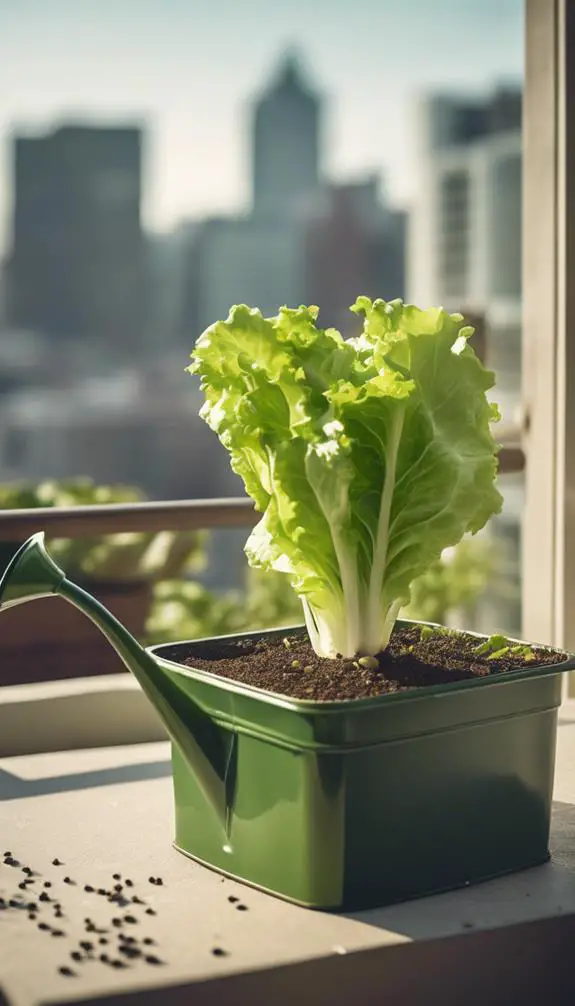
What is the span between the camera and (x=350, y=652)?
1291 millimetres

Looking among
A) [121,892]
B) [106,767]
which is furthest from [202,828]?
[106,767]

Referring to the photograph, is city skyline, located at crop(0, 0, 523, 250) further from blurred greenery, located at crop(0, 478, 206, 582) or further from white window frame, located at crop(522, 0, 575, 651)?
white window frame, located at crop(522, 0, 575, 651)

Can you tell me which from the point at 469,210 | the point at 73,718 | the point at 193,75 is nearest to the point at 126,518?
the point at 73,718

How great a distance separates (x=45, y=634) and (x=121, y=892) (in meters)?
1.47

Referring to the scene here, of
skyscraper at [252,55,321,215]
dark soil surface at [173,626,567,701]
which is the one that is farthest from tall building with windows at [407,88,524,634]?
skyscraper at [252,55,321,215]

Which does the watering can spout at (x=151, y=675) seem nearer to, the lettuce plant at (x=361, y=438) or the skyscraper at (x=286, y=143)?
the lettuce plant at (x=361, y=438)

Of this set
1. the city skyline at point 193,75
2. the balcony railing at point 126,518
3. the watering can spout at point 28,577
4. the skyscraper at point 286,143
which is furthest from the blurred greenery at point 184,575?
the skyscraper at point 286,143

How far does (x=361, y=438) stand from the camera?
1.24m

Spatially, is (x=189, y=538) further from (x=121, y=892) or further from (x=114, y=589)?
(x=121, y=892)

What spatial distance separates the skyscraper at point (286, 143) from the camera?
2608 cm

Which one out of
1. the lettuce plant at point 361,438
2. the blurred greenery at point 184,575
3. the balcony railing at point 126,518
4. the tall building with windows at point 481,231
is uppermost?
the tall building with windows at point 481,231

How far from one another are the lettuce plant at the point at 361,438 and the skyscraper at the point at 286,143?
24.1 meters

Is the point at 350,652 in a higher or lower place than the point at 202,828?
higher

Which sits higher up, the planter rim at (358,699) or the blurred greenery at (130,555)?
the planter rim at (358,699)
